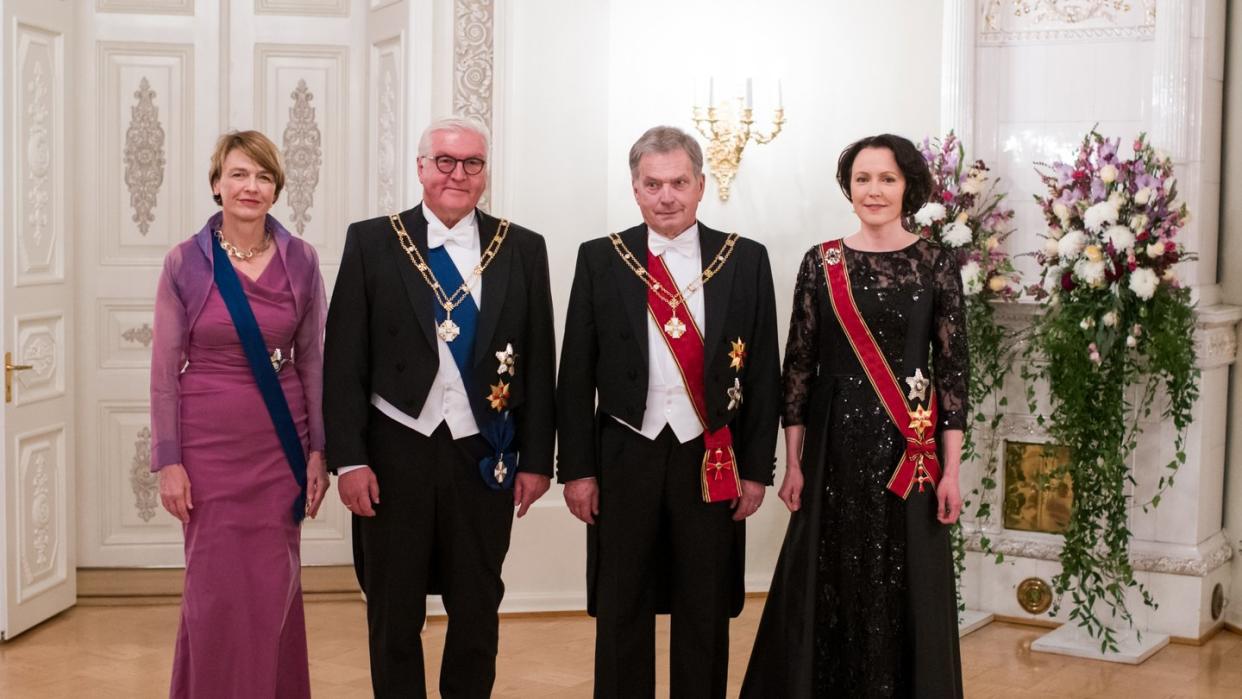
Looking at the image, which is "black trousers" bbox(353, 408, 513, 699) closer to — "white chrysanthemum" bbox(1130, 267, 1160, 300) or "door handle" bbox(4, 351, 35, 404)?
"door handle" bbox(4, 351, 35, 404)

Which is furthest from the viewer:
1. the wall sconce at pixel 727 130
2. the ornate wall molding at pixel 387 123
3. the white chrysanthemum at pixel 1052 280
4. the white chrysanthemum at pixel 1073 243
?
the wall sconce at pixel 727 130

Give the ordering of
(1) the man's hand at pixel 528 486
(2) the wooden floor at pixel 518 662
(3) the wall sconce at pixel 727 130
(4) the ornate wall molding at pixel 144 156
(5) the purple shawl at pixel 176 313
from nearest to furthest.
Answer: (5) the purple shawl at pixel 176 313, (1) the man's hand at pixel 528 486, (2) the wooden floor at pixel 518 662, (3) the wall sconce at pixel 727 130, (4) the ornate wall molding at pixel 144 156

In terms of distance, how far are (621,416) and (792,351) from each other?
0.47 m

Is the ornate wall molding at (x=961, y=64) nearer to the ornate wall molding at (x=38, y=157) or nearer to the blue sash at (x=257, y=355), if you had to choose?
the blue sash at (x=257, y=355)

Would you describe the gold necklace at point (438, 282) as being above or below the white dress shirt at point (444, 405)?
above

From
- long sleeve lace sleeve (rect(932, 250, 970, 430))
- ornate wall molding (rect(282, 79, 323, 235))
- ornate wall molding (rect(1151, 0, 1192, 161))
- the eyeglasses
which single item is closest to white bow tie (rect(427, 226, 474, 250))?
the eyeglasses

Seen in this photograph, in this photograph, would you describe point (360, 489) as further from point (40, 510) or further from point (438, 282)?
point (40, 510)

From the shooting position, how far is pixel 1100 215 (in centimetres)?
413

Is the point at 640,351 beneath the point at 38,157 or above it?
beneath

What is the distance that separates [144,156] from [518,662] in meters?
2.40

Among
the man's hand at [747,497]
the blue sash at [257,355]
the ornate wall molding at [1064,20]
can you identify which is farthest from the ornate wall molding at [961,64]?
the blue sash at [257,355]

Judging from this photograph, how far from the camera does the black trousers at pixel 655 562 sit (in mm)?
2887

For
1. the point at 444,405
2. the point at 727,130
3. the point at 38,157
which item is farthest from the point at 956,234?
the point at 38,157

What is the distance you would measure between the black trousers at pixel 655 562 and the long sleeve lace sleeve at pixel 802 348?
0.30 m
